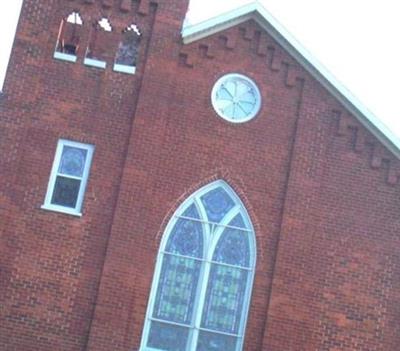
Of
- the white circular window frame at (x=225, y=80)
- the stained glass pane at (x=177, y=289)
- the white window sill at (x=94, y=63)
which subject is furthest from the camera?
the white circular window frame at (x=225, y=80)

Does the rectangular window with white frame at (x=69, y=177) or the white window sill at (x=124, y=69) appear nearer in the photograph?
the rectangular window with white frame at (x=69, y=177)

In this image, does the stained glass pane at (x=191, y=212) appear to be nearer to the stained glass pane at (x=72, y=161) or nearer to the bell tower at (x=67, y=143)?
the bell tower at (x=67, y=143)

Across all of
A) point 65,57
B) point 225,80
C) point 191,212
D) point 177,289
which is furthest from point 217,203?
point 65,57

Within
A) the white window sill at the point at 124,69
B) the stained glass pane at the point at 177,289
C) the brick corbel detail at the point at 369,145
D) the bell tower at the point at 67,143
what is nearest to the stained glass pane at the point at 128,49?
A: the bell tower at the point at 67,143

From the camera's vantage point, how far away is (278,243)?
14.1 meters

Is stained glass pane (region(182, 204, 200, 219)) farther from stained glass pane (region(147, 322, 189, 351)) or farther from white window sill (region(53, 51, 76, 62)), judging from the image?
white window sill (region(53, 51, 76, 62))

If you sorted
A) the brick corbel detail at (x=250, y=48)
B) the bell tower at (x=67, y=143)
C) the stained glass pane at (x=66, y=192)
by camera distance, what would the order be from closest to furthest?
the bell tower at (x=67, y=143) → the stained glass pane at (x=66, y=192) → the brick corbel detail at (x=250, y=48)

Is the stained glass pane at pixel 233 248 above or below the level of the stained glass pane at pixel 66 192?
below

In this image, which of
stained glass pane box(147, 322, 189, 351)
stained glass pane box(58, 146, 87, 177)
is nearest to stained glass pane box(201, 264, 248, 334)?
stained glass pane box(147, 322, 189, 351)

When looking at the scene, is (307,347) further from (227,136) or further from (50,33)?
(50,33)

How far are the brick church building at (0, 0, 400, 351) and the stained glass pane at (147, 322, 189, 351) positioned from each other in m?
0.02

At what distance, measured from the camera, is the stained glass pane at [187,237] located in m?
14.2

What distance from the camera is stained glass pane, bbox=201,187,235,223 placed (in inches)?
564

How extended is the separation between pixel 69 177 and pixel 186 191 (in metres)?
2.13
